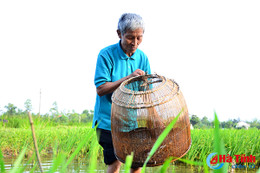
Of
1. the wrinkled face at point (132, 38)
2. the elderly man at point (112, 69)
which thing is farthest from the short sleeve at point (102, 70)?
the wrinkled face at point (132, 38)

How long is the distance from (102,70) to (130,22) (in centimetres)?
50

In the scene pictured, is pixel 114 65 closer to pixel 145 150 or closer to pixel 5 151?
pixel 145 150

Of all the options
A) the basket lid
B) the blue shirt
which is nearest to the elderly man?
the blue shirt

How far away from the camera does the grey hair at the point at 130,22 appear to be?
2.10 m

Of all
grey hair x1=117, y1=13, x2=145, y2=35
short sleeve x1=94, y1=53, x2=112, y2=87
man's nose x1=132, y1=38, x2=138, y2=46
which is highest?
grey hair x1=117, y1=13, x2=145, y2=35

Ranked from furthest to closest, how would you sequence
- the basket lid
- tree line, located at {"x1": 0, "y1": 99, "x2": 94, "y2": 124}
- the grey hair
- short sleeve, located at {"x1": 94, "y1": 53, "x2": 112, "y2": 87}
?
tree line, located at {"x1": 0, "y1": 99, "x2": 94, "y2": 124}, short sleeve, located at {"x1": 94, "y1": 53, "x2": 112, "y2": 87}, the grey hair, the basket lid

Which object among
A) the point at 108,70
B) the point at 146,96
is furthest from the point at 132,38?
the point at 146,96

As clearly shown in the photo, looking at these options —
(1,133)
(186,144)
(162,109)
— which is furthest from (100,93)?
(1,133)

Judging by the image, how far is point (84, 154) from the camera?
5297mm

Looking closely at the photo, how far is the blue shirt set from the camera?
2.34 meters

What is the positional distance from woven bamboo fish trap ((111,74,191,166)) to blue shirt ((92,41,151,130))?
1.25ft

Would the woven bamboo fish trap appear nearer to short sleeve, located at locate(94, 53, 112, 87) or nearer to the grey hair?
short sleeve, located at locate(94, 53, 112, 87)

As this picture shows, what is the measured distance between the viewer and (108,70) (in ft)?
7.81

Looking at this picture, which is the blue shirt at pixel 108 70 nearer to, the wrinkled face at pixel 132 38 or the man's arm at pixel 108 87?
the man's arm at pixel 108 87
